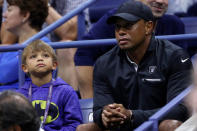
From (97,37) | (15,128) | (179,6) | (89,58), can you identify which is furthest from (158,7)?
(15,128)

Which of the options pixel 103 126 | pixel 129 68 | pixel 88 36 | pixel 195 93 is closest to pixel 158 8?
pixel 88 36

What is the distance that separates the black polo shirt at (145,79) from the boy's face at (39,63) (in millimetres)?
626

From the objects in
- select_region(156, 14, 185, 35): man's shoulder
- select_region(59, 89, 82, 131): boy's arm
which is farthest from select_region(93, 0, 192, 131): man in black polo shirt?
select_region(156, 14, 185, 35): man's shoulder

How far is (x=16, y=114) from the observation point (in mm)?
3287

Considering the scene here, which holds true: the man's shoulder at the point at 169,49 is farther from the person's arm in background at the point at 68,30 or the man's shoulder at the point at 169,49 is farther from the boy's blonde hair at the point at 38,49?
the person's arm in background at the point at 68,30

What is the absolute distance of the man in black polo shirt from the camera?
15.5ft

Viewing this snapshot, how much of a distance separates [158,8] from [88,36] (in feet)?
2.61

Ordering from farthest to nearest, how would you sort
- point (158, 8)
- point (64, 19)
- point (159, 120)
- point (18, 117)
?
point (64, 19), point (158, 8), point (159, 120), point (18, 117)

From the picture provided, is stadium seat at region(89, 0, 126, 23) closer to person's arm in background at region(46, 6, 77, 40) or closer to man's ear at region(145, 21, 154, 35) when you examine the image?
person's arm in background at region(46, 6, 77, 40)

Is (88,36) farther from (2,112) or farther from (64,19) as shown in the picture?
(2,112)

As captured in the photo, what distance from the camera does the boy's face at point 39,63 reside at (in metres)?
5.38

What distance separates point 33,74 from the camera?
5.43 meters

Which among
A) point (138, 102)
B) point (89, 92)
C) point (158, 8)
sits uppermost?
point (158, 8)

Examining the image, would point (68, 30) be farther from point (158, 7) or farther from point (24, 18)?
point (158, 7)
